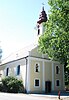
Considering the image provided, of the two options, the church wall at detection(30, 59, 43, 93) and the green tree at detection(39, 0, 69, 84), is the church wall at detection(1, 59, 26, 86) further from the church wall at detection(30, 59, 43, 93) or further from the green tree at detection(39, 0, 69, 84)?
the green tree at detection(39, 0, 69, 84)

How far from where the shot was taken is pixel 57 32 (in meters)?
24.9

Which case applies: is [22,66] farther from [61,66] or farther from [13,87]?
[61,66]

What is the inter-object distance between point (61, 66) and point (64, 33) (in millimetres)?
17626

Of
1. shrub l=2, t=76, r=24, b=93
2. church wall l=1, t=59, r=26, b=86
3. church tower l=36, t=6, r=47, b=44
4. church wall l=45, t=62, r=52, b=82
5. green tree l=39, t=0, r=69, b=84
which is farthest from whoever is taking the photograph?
church tower l=36, t=6, r=47, b=44

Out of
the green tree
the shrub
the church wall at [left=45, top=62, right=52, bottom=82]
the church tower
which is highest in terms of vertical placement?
the church tower

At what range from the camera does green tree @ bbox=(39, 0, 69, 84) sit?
2364 centimetres

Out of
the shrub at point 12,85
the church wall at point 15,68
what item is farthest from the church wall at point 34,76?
the shrub at point 12,85

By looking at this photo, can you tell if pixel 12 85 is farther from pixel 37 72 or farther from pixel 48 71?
pixel 48 71

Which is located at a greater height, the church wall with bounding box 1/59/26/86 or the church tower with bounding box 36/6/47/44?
the church tower with bounding box 36/6/47/44

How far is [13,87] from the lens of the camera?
1313 inches

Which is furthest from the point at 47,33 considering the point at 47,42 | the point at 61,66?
the point at 61,66

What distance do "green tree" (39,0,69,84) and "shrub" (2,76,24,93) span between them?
9.77m

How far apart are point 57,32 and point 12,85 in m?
13.8

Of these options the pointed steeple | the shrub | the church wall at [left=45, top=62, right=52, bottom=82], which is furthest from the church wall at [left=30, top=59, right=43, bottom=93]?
the pointed steeple
